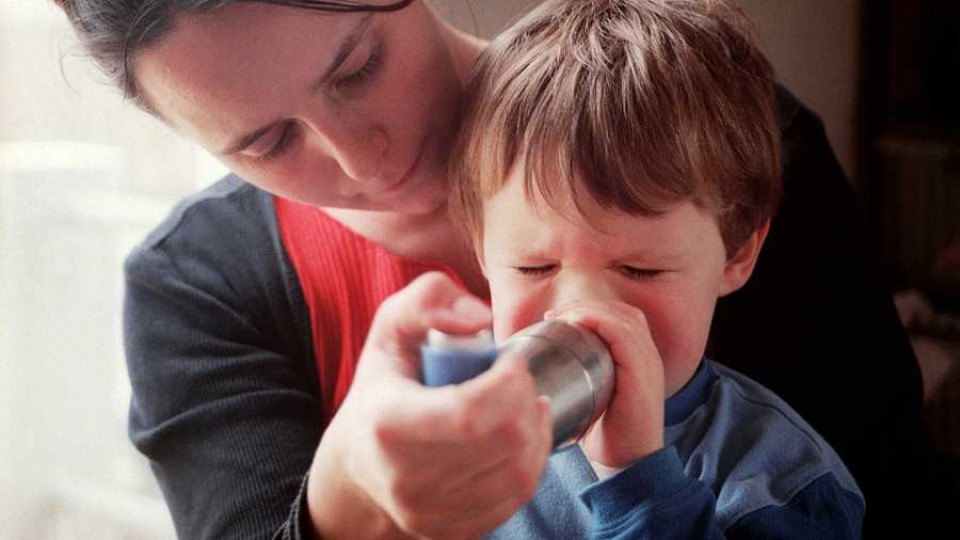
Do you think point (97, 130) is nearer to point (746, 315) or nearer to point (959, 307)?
point (746, 315)

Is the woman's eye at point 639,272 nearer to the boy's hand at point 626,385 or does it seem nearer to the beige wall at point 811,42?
the boy's hand at point 626,385

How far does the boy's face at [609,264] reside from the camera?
2.40ft

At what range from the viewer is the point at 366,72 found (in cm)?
81

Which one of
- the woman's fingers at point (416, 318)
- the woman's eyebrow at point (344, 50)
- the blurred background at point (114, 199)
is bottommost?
the blurred background at point (114, 199)

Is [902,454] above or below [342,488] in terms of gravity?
below

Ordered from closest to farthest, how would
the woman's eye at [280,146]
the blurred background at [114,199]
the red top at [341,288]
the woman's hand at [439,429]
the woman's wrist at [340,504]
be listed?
the woman's hand at [439,429]
the woman's wrist at [340,504]
the woman's eye at [280,146]
the red top at [341,288]
the blurred background at [114,199]

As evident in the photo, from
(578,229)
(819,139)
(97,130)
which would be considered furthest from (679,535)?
(97,130)

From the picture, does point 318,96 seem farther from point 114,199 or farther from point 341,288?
point 114,199

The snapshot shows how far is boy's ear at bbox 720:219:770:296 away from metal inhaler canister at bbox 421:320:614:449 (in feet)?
0.76

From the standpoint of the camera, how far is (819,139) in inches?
38.8

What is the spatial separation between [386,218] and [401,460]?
0.52 meters

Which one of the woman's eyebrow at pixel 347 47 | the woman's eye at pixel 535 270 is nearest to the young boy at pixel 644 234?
the woman's eye at pixel 535 270

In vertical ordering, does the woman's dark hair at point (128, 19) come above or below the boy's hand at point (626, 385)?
above

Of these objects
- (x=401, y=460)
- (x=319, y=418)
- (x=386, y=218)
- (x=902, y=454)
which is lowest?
(x=902, y=454)
